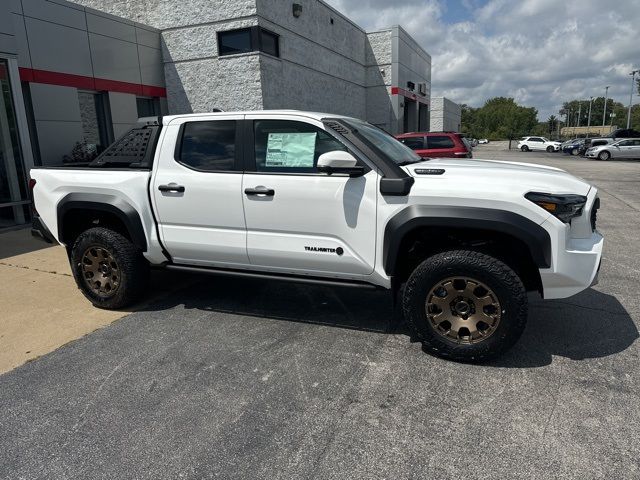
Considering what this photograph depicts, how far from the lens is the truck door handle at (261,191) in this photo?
3871 mm

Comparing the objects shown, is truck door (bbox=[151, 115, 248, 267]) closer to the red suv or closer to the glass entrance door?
the glass entrance door

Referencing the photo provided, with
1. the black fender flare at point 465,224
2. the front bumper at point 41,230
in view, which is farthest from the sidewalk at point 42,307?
the black fender flare at point 465,224

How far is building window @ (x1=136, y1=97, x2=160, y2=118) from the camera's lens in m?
15.0

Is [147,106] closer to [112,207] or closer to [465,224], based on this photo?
[112,207]

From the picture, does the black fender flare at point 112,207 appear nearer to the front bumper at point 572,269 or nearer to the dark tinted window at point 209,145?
the dark tinted window at point 209,145

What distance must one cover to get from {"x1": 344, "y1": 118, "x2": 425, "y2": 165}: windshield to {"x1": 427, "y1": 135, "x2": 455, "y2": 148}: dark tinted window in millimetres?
9973

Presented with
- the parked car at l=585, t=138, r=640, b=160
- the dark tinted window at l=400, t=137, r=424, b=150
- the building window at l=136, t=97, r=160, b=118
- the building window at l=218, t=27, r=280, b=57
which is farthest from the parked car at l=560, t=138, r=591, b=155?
the building window at l=136, t=97, r=160, b=118

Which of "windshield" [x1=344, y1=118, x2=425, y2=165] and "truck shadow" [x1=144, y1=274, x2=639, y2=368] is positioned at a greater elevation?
"windshield" [x1=344, y1=118, x2=425, y2=165]

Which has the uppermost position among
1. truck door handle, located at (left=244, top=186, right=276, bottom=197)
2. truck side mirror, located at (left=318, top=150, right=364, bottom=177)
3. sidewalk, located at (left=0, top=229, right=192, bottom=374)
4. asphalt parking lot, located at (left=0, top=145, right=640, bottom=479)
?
truck side mirror, located at (left=318, top=150, right=364, bottom=177)

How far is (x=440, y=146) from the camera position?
46.3ft

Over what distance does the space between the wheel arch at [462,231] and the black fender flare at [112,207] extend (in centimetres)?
231

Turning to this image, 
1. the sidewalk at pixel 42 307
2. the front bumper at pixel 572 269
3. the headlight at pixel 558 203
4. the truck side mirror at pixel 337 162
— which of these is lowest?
the sidewalk at pixel 42 307

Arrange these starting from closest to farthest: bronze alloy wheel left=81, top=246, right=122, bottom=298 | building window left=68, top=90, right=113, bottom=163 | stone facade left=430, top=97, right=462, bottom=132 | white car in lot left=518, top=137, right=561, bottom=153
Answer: bronze alloy wheel left=81, top=246, right=122, bottom=298
building window left=68, top=90, right=113, bottom=163
white car in lot left=518, top=137, right=561, bottom=153
stone facade left=430, top=97, right=462, bottom=132

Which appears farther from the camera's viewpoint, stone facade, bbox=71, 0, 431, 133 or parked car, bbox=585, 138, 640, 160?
parked car, bbox=585, 138, 640, 160
